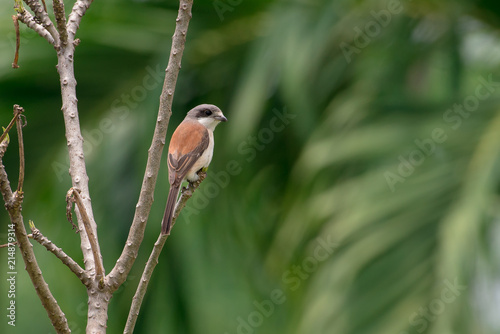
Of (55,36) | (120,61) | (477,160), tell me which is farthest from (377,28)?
(55,36)

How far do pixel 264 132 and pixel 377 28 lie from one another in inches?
43.1

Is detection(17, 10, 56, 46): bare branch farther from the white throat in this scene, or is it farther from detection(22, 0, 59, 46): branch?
the white throat

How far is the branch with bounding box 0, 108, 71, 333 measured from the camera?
1.48m

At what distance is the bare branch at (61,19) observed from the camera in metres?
1.83

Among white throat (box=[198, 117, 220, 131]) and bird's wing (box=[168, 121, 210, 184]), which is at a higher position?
white throat (box=[198, 117, 220, 131])

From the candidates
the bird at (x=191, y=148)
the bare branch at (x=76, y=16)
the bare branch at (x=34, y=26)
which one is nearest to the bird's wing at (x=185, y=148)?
the bird at (x=191, y=148)

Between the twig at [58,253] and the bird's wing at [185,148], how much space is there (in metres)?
1.60

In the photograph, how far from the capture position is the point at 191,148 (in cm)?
347

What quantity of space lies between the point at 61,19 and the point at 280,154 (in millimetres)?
3068

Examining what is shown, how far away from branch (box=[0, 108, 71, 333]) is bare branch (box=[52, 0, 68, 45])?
45 centimetres

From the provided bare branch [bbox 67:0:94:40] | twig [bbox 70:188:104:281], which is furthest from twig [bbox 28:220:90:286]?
bare branch [bbox 67:0:94:40]

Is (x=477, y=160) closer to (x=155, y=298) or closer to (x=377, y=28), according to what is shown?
(x=377, y=28)

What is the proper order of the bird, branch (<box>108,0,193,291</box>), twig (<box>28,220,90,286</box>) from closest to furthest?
twig (<box>28,220,90,286</box>) → branch (<box>108,0,193,291</box>) → the bird

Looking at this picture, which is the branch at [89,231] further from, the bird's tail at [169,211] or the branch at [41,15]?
the branch at [41,15]
